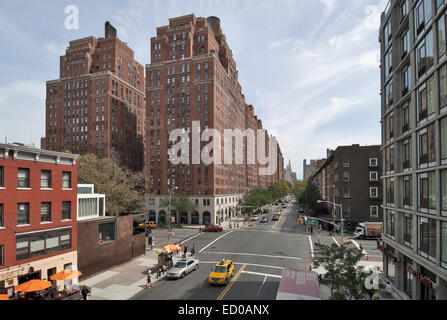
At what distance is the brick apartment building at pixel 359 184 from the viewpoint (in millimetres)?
55500

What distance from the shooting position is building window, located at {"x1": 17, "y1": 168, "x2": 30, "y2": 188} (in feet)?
70.0

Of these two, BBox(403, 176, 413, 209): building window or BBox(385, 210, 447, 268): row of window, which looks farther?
BBox(403, 176, 413, 209): building window

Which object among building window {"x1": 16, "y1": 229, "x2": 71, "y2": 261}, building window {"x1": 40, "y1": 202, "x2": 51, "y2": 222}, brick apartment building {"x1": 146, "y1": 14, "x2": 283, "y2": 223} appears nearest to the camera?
building window {"x1": 16, "y1": 229, "x2": 71, "y2": 261}

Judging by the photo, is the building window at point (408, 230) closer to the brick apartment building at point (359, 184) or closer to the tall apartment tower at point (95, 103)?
the brick apartment building at point (359, 184)

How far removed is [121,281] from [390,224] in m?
25.9

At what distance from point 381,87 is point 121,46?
101 metres

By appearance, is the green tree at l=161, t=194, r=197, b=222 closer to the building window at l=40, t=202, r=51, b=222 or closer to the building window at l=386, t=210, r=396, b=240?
the building window at l=40, t=202, r=51, b=222

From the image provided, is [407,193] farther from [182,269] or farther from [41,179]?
[41,179]

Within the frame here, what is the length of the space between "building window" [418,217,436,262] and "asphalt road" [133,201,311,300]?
11.1 m

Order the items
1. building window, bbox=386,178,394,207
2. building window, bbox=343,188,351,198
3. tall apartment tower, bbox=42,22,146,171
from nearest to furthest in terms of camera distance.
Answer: building window, bbox=386,178,394,207 → building window, bbox=343,188,351,198 → tall apartment tower, bbox=42,22,146,171

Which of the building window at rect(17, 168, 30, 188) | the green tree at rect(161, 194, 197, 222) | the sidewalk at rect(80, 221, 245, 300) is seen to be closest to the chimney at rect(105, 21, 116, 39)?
the green tree at rect(161, 194, 197, 222)

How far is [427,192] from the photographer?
1800cm

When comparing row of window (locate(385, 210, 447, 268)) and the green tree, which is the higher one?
row of window (locate(385, 210, 447, 268))

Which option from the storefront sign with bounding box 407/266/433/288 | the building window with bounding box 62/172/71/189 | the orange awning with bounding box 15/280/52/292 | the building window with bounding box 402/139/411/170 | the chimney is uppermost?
the chimney
